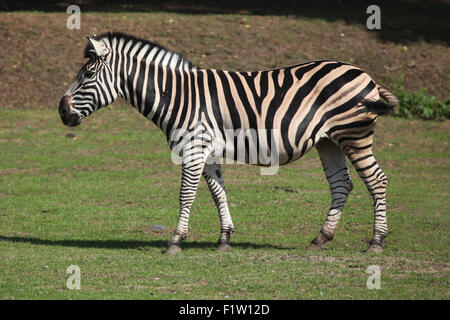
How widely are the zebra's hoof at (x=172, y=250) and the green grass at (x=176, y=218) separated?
21 cm

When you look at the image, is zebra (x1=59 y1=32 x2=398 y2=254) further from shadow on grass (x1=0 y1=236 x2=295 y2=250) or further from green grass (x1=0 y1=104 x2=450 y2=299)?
green grass (x1=0 y1=104 x2=450 y2=299)

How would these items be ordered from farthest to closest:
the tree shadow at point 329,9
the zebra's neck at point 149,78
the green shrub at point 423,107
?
the tree shadow at point 329,9 < the green shrub at point 423,107 < the zebra's neck at point 149,78

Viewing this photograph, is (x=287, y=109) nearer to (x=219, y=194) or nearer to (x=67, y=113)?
(x=219, y=194)

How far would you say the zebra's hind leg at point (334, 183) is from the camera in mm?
9891

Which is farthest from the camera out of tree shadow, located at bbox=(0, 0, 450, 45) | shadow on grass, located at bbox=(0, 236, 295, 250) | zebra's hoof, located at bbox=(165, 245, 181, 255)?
tree shadow, located at bbox=(0, 0, 450, 45)

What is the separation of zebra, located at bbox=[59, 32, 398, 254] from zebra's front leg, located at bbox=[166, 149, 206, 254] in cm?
1

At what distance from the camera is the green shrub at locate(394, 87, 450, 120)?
793 inches

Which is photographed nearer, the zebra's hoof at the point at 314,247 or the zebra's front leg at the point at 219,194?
the zebra's hoof at the point at 314,247

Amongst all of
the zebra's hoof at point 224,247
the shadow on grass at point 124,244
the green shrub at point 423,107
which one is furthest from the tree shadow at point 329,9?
the zebra's hoof at point 224,247

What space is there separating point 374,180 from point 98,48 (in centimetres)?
420

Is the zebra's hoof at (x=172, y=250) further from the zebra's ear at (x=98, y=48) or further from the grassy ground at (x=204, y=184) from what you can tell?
the zebra's ear at (x=98, y=48)

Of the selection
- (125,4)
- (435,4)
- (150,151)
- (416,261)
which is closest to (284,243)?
(416,261)

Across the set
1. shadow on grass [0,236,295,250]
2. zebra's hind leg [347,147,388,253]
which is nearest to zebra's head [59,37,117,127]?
shadow on grass [0,236,295,250]

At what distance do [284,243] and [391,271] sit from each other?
2332 mm
